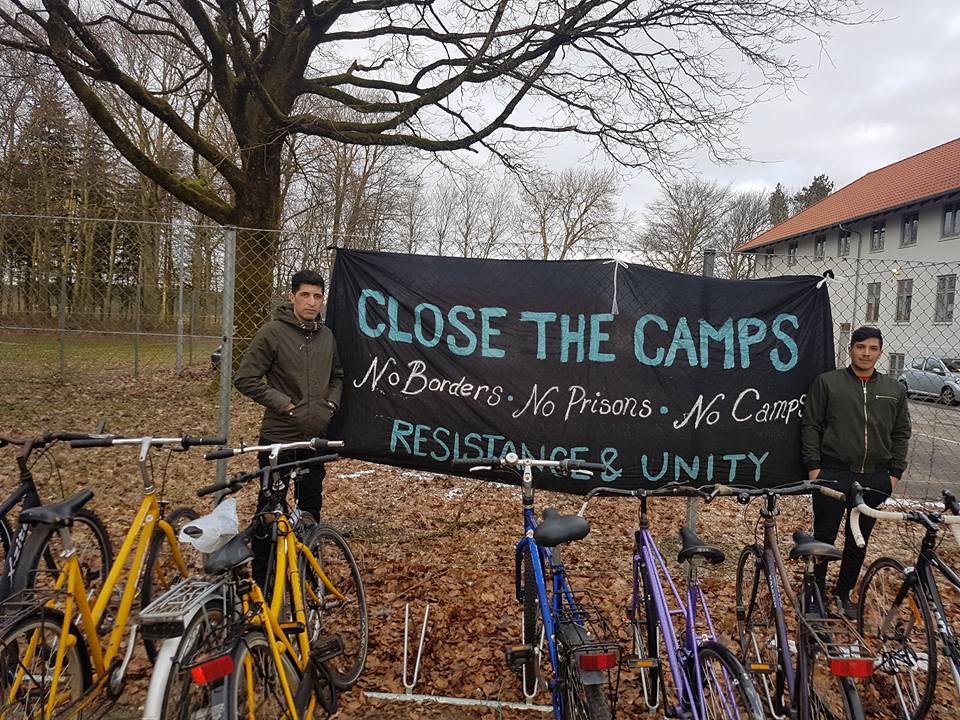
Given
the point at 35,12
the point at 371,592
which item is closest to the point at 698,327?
the point at 371,592

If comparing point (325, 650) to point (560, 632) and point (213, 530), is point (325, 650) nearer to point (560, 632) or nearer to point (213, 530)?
point (213, 530)

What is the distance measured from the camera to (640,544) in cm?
264

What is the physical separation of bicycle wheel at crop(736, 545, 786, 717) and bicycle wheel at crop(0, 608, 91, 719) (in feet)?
10.4

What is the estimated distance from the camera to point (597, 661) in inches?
81.3

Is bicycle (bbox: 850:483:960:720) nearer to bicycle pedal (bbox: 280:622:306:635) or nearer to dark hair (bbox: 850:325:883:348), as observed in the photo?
dark hair (bbox: 850:325:883:348)

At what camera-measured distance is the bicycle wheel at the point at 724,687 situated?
76.6 inches

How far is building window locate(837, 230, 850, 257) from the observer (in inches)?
1161

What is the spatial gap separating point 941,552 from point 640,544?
4.19 m

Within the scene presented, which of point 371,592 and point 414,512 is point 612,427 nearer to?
point 371,592

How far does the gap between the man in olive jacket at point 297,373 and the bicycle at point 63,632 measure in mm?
702

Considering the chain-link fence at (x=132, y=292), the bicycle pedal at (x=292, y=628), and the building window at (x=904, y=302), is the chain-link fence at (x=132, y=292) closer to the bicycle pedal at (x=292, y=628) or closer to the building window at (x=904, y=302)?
the bicycle pedal at (x=292, y=628)

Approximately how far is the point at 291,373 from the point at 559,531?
207cm

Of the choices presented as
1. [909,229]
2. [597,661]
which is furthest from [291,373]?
[909,229]

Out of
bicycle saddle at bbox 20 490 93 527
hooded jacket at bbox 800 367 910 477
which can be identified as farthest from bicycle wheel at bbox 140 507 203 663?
hooded jacket at bbox 800 367 910 477
